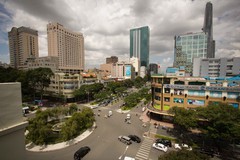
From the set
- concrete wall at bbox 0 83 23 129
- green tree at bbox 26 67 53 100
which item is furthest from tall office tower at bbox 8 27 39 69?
concrete wall at bbox 0 83 23 129

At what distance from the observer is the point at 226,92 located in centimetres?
2938

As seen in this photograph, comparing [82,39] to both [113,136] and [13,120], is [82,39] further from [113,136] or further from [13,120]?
[13,120]

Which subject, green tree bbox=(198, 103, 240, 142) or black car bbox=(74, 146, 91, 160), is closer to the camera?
black car bbox=(74, 146, 91, 160)

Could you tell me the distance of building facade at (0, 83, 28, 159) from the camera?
193 inches

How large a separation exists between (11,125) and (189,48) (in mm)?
134349

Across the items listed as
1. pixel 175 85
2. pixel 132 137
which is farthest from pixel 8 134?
pixel 175 85

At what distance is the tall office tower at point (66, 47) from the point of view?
419 ft

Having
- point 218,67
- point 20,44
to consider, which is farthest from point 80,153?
point 20,44

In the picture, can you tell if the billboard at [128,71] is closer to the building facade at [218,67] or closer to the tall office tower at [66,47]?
the tall office tower at [66,47]

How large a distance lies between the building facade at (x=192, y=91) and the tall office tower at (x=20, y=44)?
163308mm

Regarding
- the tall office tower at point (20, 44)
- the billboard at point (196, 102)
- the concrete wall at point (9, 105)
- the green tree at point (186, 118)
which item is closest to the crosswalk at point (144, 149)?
the green tree at point (186, 118)

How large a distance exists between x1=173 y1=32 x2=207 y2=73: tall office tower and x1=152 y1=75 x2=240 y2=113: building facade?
85.4 metres

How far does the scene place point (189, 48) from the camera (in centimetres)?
11281

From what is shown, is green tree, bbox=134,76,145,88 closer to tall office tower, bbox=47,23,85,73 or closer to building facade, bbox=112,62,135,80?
building facade, bbox=112,62,135,80
